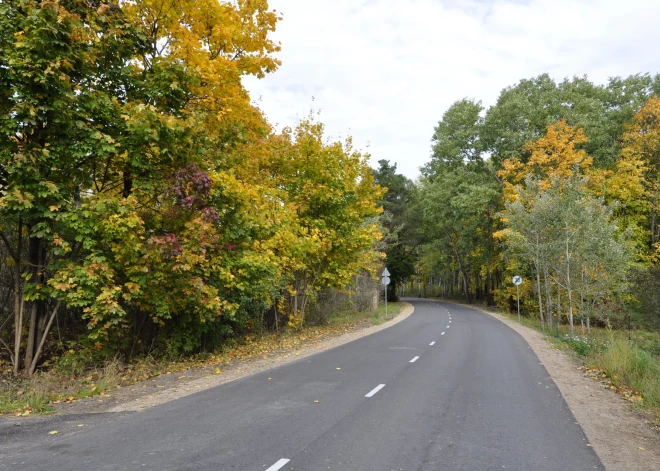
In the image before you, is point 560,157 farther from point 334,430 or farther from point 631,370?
point 334,430

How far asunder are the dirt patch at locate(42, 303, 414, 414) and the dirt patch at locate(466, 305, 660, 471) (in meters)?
6.71

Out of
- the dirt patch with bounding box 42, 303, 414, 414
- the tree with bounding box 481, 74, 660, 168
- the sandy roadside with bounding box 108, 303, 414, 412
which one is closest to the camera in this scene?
the dirt patch with bounding box 42, 303, 414, 414

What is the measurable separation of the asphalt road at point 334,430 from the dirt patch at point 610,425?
0.71 ft

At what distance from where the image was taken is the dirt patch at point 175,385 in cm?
761

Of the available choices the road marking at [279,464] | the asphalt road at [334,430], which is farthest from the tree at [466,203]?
the road marking at [279,464]

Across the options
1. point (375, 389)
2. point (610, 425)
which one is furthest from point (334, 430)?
point (610, 425)

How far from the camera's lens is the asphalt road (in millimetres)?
5059

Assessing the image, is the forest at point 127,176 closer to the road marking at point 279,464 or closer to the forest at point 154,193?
the forest at point 154,193

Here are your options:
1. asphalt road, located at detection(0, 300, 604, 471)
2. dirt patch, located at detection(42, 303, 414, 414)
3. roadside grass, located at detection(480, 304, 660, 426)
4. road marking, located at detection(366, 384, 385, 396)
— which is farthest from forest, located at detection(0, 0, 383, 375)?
roadside grass, located at detection(480, 304, 660, 426)

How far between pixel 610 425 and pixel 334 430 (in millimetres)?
4200

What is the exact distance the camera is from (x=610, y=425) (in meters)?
6.75

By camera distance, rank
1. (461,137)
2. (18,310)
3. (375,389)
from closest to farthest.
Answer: (375,389)
(18,310)
(461,137)

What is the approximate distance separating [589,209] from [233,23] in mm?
17441

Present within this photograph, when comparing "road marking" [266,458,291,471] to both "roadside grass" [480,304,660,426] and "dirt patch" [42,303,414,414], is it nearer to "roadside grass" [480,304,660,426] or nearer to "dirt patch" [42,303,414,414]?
"dirt patch" [42,303,414,414]
